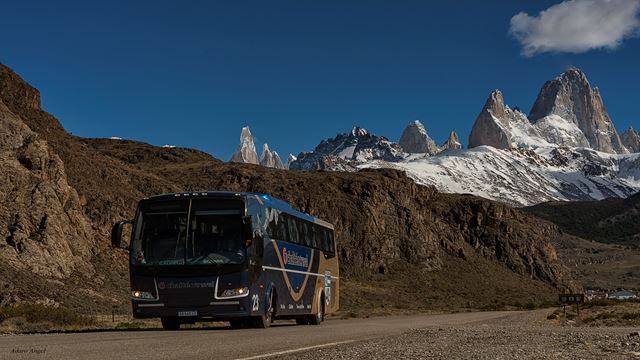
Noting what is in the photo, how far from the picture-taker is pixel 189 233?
25500mm

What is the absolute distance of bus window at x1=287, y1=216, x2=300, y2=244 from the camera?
3047 centimetres

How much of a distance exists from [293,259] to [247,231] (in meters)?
5.65

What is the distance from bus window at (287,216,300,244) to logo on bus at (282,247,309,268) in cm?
51

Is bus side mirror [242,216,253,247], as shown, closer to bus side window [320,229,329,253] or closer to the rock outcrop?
bus side window [320,229,329,253]

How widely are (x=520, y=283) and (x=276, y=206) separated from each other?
112107mm

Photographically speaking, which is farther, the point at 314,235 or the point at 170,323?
the point at 314,235

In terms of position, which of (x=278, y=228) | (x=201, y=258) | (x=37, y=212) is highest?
(x=37, y=212)

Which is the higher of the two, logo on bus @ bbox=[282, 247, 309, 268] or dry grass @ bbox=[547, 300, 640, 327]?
logo on bus @ bbox=[282, 247, 309, 268]

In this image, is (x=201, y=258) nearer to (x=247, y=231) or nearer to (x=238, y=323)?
(x=247, y=231)

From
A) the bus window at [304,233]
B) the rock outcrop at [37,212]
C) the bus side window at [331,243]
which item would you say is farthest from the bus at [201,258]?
the rock outcrop at [37,212]

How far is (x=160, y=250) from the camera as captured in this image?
83.3 ft

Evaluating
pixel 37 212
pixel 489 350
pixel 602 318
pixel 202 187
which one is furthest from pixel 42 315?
pixel 202 187

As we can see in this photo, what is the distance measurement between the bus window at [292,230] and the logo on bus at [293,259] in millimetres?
507

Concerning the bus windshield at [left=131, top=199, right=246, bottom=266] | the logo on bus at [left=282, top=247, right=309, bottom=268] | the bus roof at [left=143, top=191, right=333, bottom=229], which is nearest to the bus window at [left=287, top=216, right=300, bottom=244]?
the bus roof at [left=143, top=191, right=333, bottom=229]
